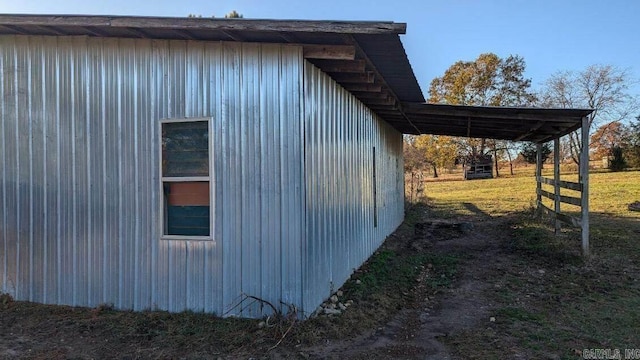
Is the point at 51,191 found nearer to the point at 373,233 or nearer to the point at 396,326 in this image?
the point at 396,326

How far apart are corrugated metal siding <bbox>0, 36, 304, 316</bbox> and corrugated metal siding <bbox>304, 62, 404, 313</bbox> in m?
0.35

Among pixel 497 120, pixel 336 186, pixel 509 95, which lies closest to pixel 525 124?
pixel 497 120

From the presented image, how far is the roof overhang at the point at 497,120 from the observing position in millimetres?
7738

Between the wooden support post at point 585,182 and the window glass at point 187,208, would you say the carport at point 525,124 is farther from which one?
the window glass at point 187,208

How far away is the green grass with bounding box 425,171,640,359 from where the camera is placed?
409 centimetres

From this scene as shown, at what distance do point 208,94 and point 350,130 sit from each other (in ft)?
9.59

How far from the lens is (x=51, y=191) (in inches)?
207

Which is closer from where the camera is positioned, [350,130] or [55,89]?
[55,89]

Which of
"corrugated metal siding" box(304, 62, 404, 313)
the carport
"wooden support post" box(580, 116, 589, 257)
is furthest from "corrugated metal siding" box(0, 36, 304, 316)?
"wooden support post" box(580, 116, 589, 257)

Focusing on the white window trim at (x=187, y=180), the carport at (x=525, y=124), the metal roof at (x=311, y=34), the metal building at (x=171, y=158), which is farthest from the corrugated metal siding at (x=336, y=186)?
the carport at (x=525, y=124)

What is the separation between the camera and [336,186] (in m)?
6.15

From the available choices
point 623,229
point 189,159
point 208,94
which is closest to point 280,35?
point 208,94

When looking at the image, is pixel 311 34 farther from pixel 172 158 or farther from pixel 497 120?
pixel 497 120

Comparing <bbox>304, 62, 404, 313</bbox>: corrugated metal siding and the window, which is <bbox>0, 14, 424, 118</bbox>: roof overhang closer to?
<bbox>304, 62, 404, 313</bbox>: corrugated metal siding
